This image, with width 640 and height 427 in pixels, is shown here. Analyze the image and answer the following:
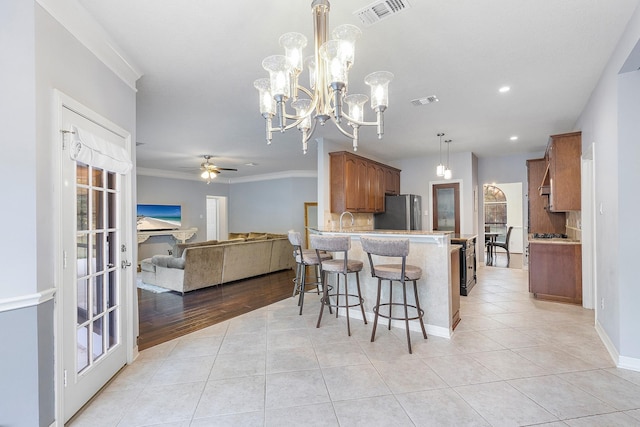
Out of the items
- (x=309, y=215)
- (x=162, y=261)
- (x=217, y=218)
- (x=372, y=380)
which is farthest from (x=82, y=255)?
(x=217, y=218)

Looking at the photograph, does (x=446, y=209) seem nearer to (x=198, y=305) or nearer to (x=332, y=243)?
(x=332, y=243)

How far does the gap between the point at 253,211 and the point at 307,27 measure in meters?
8.08

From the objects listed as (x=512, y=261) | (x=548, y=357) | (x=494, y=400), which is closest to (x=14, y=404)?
(x=494, y=400)

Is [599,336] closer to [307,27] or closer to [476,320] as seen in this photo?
[476,320]

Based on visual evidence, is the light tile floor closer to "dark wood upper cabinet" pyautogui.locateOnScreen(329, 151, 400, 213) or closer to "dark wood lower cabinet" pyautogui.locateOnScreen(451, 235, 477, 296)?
"dark wood lower cabinet" pyautogui.locateOnScreen(451, 235, 477, 296)

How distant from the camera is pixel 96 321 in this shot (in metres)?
2.18

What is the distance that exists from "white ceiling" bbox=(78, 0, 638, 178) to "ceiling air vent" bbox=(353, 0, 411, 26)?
0.05 meters

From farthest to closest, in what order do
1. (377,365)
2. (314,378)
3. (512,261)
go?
(512,261) < (377,365) < (314,378)

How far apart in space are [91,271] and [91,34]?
1.65 metres

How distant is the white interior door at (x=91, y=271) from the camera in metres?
1.87

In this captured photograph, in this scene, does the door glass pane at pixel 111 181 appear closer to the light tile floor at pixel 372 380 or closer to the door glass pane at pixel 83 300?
the door glass pane at pixel 83 300

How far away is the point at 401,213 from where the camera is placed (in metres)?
6.31

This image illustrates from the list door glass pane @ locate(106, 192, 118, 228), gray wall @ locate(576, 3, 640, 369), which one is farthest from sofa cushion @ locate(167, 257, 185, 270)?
gray wall @ locate(576, 3, 640, 369)

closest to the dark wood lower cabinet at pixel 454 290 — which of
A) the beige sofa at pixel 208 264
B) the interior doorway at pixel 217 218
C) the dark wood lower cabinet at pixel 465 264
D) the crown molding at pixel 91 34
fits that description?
the dark wood lower cabinet at pixel 465 264
